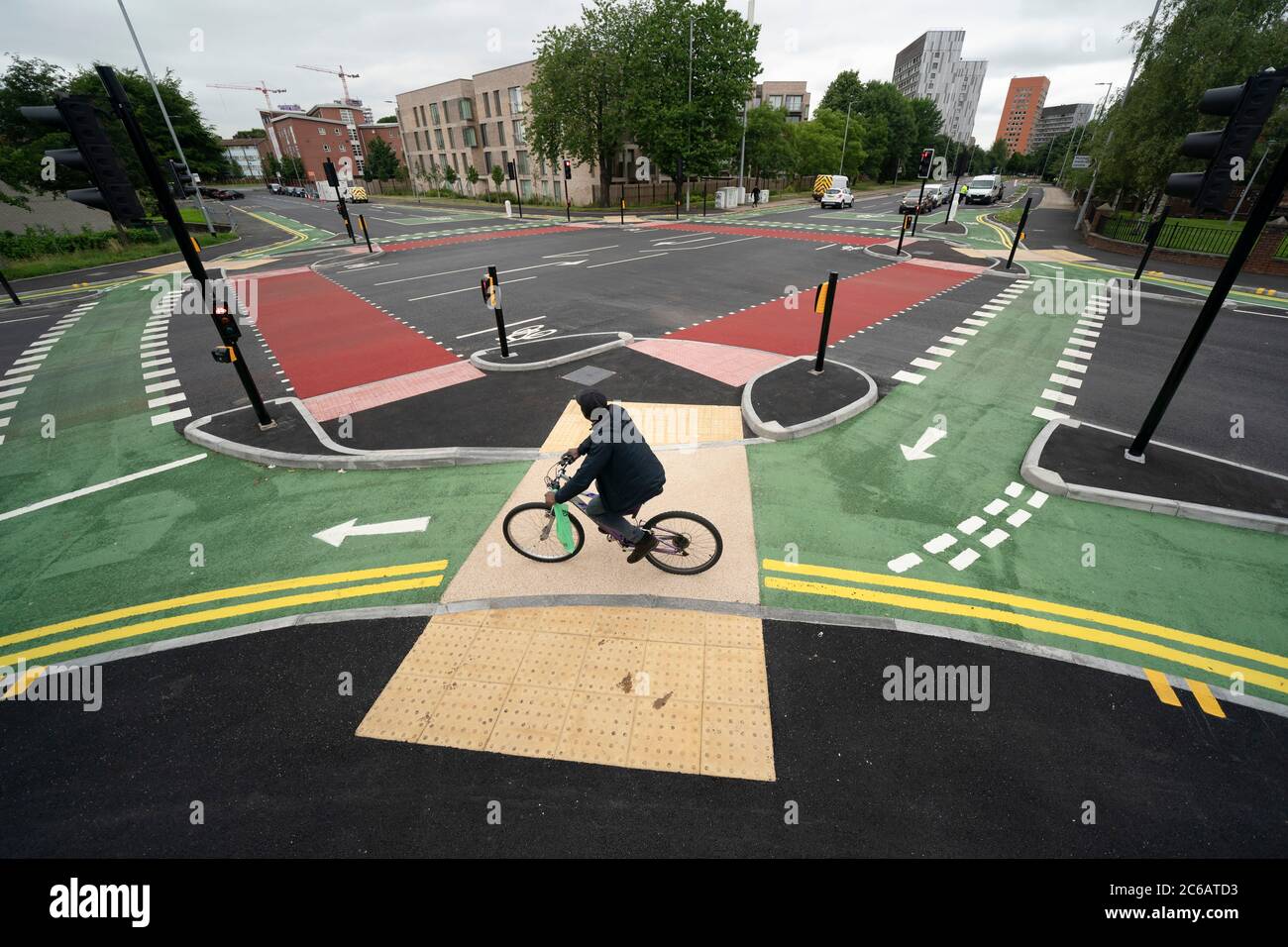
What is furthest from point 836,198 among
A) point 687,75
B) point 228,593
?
point 228,593

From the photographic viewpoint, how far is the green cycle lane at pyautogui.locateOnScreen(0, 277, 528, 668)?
5.80 meters

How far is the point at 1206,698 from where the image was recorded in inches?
183

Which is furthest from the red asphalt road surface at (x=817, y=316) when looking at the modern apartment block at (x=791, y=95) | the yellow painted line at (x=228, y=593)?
the modern apartment block at (x=791, y=95)

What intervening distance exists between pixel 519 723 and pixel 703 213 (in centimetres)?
4692

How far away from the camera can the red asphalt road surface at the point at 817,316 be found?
13.8m

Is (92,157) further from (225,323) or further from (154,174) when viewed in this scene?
(225,323)

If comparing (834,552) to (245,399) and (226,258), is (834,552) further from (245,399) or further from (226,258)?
(226,258)

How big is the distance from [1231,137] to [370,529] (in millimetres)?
10972

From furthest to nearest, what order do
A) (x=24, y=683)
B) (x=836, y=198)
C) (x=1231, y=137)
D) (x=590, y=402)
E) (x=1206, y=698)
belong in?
(x=836, y=198), (x=1231, y=137), (x=24, y=683), (x=590, y=402), (x=1206, y=698)

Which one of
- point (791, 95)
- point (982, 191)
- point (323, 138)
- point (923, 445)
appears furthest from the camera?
point (323, 138)

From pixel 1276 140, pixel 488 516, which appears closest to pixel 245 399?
pixel 488 516

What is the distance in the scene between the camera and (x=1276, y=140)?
2056 centimetres
